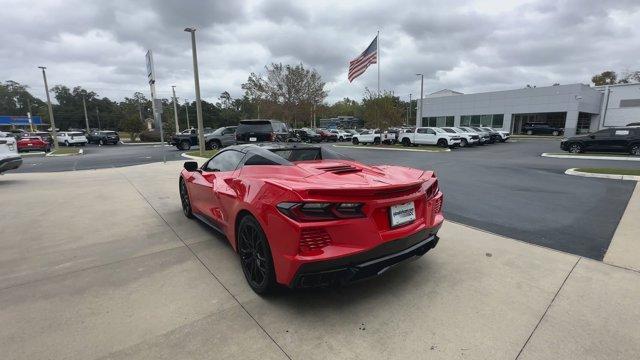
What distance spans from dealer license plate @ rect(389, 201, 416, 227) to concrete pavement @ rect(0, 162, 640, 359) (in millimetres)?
725

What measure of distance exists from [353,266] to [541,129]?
44528 millimetres

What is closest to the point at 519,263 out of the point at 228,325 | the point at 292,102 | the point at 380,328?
the point at 380,328

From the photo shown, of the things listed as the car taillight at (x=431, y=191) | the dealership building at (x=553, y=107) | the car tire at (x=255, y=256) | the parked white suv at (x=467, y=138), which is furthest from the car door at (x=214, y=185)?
the dealership building at (x=553, y=107)

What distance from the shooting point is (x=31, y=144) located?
24.9 meters

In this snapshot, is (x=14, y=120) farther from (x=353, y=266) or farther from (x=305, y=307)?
(x=353, y=266)

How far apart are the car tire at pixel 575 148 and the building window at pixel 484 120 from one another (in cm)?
2697

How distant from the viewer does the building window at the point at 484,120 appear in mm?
41719

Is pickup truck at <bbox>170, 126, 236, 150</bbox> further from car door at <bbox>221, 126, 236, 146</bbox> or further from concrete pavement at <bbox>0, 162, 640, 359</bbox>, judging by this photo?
concrete pavement at <bbox>0, 162, 640, 359</bbox>

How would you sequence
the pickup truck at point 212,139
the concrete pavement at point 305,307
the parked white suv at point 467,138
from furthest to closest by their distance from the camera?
1. the parked white suv at point 467,138
2. the pickup truck at point 212,139
3. the concrete pavement at point 305,307

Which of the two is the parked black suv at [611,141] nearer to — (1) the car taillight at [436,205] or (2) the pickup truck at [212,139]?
(1) the car taillight at [436,205]

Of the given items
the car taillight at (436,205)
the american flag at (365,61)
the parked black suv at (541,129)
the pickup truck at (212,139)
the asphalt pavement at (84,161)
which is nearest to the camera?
the car taillight at (436,205)

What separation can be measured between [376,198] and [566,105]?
142 feet

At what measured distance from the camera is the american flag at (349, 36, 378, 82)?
2328 cm

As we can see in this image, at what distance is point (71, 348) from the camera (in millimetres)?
2307
